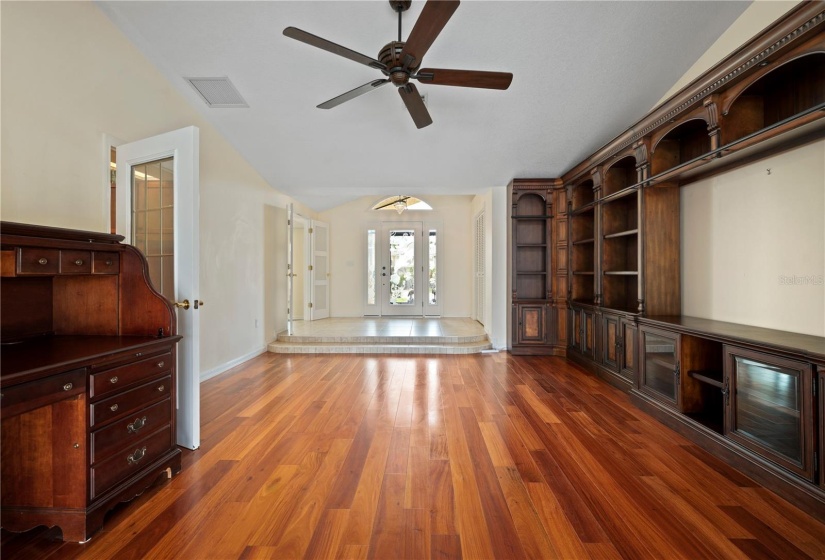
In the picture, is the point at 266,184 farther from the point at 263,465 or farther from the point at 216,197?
the point at 263,465

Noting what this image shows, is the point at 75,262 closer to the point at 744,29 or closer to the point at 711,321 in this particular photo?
the point at 711,321

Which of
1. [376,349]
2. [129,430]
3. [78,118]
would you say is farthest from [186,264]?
[376,349]

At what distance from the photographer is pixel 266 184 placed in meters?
5.57

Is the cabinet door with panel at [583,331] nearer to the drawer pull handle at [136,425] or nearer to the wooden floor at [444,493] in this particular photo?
the wooden floor at [444,493]

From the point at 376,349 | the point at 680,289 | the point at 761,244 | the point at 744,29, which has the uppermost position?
the point at 744,29

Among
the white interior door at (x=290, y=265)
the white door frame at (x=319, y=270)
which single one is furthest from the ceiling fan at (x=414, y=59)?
the white door frame at (x=319, y=270)

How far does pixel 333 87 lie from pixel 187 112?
152 centimetres

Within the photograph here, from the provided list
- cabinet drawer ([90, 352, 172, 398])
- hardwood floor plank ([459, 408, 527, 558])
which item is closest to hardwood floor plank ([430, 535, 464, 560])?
hardwood floor plank ([459, 408, 527, 558])

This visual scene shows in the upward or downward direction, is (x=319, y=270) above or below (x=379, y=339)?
above

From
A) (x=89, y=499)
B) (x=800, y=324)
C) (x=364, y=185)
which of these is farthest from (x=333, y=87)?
(x=800, y=324)

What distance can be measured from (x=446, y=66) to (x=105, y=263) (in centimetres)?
293

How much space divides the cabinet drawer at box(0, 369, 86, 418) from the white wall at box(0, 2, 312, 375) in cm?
90

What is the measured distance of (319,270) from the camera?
779cm

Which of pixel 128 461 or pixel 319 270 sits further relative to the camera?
pixel 319 270
